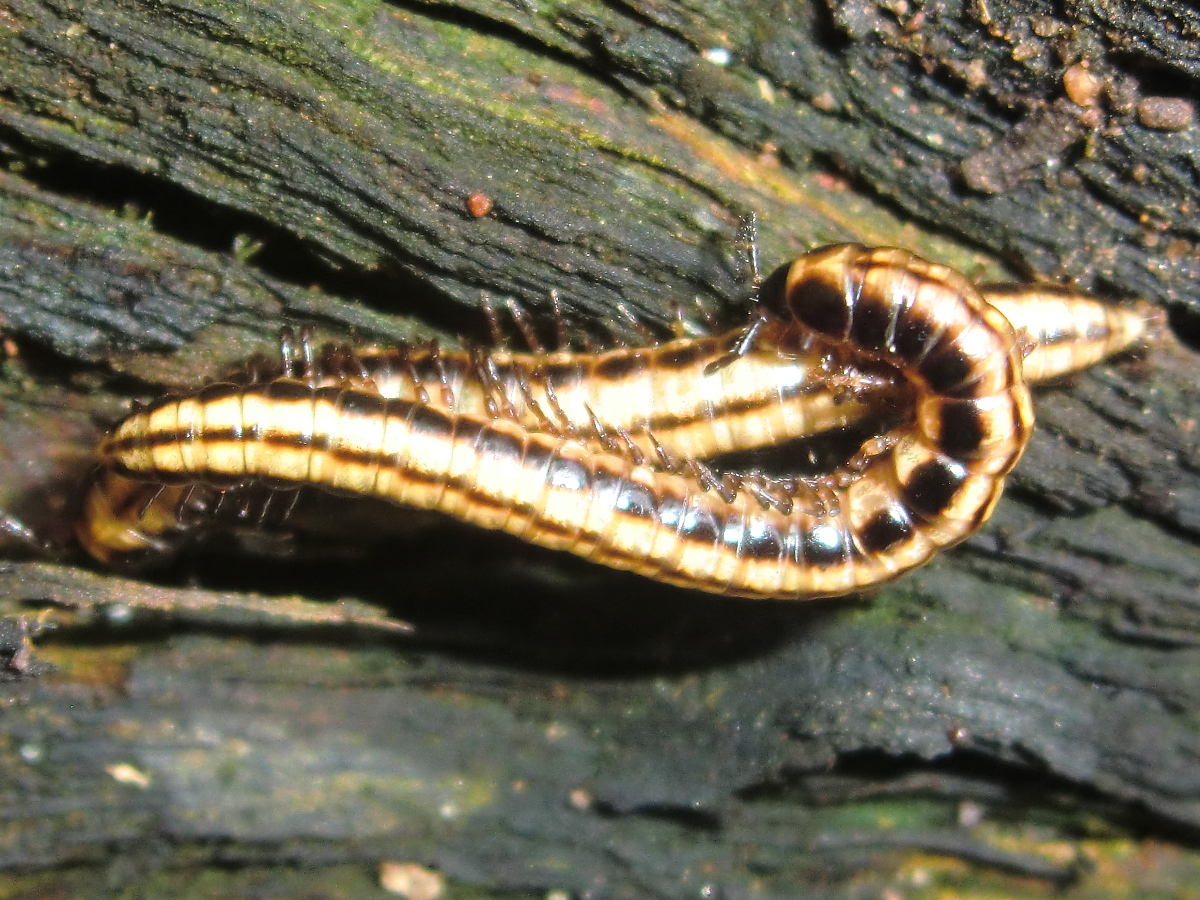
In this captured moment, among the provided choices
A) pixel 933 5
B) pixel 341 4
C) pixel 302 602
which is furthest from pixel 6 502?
pixel 933 5

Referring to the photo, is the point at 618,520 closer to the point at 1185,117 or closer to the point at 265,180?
the point at 265,180

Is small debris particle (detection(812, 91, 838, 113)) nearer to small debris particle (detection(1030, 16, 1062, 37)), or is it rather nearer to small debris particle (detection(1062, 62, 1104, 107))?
small debris particle (detection(1030, 16, 1062, 37))

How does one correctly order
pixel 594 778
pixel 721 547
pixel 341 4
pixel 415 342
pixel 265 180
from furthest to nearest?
pixel 594 778
pixel 415 342
pixel 721 547
pixel 265 180
pixel 341 4

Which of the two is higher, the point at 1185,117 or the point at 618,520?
the point at 1185,117

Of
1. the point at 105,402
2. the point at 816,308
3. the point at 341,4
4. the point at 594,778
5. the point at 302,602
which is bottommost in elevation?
the point at 594,778

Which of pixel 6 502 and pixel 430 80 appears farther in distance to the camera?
pixel 6 502

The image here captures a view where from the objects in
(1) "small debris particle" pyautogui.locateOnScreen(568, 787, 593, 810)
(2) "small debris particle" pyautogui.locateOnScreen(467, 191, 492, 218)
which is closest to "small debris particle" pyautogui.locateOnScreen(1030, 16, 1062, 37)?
(2) "small debris particle" pyautogui.locateOnScreen(467, 191, 492, 218)

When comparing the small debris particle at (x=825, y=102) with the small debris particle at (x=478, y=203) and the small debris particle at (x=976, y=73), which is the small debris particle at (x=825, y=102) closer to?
the small debris particle at (x=976, y=73)

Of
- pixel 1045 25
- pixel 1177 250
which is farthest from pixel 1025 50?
pixel 1177 250

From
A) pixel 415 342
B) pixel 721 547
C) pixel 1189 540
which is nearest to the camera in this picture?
pixel 721 547
